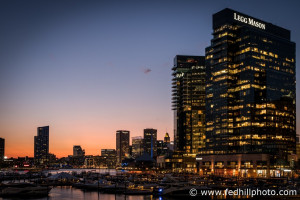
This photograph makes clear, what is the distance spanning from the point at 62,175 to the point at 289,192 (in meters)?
117

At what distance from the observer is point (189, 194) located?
116m

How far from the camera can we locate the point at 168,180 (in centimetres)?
14562

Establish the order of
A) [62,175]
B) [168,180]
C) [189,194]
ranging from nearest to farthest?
[189,194] < [168,180] < [62,175]

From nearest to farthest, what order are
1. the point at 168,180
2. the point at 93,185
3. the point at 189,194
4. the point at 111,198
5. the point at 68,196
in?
the point at 189,194 → the point at 111,198 → the point at 68,196 → the point at 168,180 → the point at 93,185

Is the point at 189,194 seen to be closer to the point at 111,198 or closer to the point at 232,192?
the point at 232,192

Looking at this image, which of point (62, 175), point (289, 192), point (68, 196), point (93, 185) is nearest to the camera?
point (289, 192)

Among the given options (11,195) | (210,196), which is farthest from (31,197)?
(210,196)

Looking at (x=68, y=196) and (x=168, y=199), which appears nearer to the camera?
(x=168, y=199)

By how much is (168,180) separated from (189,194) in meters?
30.4

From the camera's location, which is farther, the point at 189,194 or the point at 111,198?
the point at 111,198

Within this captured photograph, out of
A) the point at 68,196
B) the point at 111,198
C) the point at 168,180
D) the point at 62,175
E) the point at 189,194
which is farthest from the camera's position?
the point at 62,175

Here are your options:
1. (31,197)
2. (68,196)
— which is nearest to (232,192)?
(68,196)

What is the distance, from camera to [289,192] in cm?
10769

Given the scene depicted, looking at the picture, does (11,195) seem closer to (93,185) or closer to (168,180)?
(93,185)
